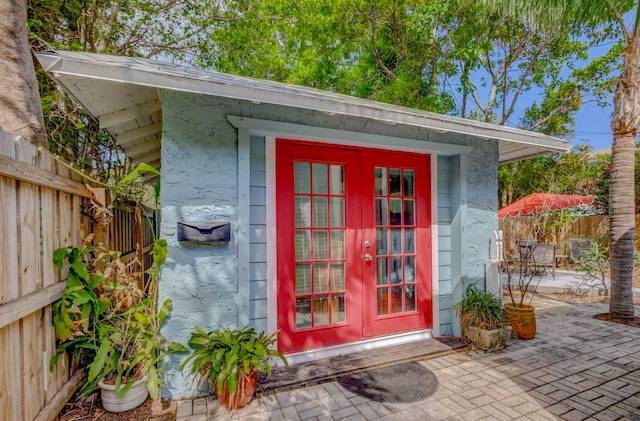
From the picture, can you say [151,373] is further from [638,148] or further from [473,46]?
[638,148]

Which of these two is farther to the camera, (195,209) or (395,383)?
(395,383)

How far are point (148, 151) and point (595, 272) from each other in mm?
8715

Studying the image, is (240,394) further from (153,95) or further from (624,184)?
(624,184)

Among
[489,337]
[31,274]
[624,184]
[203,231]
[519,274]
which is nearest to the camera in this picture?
[31,274]

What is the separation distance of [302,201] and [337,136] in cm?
75

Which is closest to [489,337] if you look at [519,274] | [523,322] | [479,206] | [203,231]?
[523,322]

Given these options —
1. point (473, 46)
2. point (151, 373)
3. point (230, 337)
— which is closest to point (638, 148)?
point (473, 46)

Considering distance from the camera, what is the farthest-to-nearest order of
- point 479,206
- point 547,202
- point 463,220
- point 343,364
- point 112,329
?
point 547,202
point 479,206
point 463,220
point 343,364
point 112,329

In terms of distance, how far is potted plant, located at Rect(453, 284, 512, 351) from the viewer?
3271mm

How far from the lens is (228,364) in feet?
7.34

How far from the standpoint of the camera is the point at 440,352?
3240mm

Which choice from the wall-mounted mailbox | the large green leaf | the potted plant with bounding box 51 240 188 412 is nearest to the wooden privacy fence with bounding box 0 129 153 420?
the potted plant with bounding box 51 240 188 412

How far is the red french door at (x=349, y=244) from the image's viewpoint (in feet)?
9.93

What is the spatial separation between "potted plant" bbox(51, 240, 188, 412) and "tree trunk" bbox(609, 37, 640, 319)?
18.5 feet
